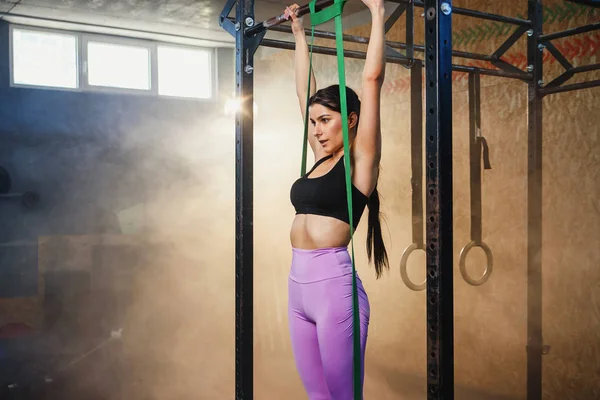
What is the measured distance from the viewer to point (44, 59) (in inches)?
255

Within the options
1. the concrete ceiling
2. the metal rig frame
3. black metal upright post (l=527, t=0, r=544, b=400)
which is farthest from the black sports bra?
the concrete ceiling

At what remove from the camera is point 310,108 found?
2.13 meters

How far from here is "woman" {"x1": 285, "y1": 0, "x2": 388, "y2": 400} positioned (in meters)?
1.98

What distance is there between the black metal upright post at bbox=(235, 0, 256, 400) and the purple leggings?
0.51 meters

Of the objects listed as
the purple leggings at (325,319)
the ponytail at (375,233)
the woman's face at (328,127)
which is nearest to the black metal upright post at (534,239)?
the ponytail at (375,233)

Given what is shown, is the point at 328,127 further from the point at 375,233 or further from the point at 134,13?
the point at 134,13

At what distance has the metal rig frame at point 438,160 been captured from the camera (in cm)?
166

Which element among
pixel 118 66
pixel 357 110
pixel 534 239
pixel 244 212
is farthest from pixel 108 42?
pixel 357 110

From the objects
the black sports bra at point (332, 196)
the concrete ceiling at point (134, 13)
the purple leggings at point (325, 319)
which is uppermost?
the concrete ceiling at point (134, 13)

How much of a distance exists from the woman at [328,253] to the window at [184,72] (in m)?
5.48

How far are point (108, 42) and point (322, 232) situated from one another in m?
5.58

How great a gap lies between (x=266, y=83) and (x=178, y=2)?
4.79 feet

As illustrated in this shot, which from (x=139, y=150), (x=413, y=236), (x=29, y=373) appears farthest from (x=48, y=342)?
(x=413, y=236)

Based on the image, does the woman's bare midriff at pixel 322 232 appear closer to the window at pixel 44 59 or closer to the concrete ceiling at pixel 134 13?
the concrete ceiling at pixel 134 13
